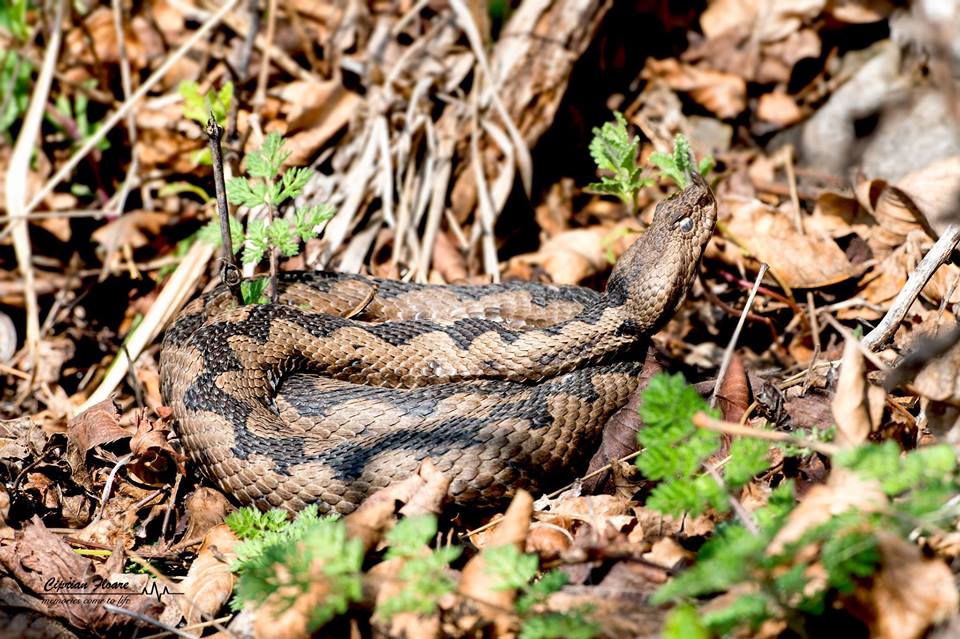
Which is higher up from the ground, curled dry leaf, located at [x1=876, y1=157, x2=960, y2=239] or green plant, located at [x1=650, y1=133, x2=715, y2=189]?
green plant, located at [x1=650, y1=133, x2=715, y2=189]

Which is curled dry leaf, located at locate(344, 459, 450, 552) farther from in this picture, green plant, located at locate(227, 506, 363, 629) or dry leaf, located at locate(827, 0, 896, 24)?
dry leaf, located at locate(827, 0, 896, 24)

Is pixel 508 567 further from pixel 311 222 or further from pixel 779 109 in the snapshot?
pixel 779 109

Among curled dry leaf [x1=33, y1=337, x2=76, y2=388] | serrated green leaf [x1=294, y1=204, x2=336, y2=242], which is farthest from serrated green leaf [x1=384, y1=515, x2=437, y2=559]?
curled dry leaf [x1=33, y1=337, x2=76, y2=388]

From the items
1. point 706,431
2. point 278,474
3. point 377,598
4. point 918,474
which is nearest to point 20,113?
point 278,474

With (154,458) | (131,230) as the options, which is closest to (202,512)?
(154,458)

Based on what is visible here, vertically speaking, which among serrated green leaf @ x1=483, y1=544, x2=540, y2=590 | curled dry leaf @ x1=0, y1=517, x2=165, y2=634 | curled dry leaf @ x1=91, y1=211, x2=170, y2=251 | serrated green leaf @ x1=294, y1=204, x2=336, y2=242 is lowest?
curled dry leaf @ x1=0, y1=517, x2=165, y2=634

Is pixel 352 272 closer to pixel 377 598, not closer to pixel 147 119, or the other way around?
pixel 147 119
